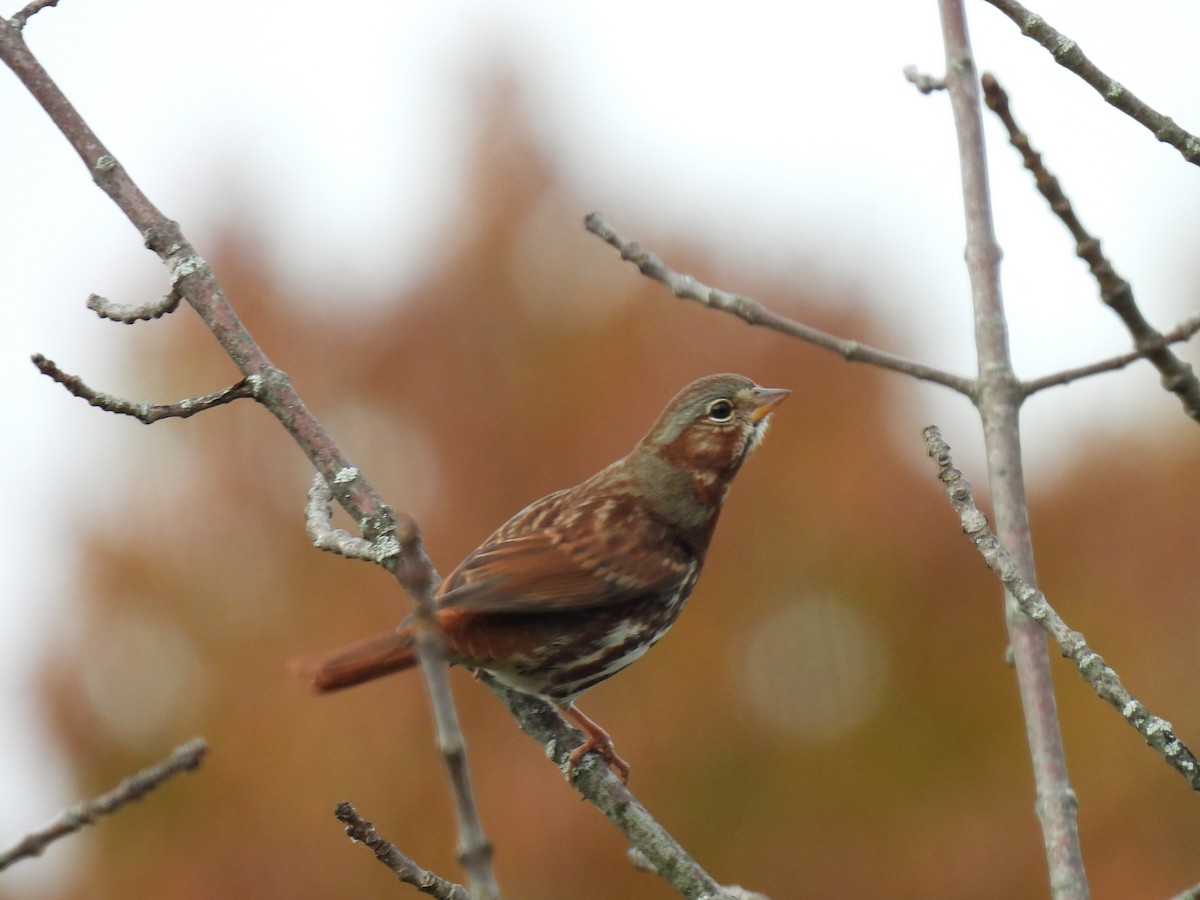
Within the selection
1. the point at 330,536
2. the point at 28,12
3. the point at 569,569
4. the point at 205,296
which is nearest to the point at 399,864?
the point at 330,536

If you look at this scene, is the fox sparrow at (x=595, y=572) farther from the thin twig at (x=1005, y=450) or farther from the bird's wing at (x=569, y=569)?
the thin twig at (x=1005, y=450)

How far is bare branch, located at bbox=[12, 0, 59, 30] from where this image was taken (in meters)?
3.66

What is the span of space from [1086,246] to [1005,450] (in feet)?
2.01

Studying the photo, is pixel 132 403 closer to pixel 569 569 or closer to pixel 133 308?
pixel 133 308

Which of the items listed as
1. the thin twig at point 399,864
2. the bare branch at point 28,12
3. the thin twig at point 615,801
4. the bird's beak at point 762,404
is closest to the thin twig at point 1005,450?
the thin twig at point 615,801

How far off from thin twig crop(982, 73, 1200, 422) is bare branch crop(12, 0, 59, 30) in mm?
2552

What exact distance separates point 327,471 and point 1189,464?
2025cm

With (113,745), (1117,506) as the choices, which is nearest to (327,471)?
(113,745)

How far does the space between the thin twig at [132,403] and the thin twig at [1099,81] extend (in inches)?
78.6

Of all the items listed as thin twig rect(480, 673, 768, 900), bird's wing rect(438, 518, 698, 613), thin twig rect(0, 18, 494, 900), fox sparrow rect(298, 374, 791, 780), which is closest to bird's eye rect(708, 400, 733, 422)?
fox sparrow rect(298, 374, 791, 780)

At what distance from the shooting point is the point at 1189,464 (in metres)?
21.6

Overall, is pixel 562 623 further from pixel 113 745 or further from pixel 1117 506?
pixel 1117 506

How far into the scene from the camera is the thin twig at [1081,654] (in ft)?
8.61

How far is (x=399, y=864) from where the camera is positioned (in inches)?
112
